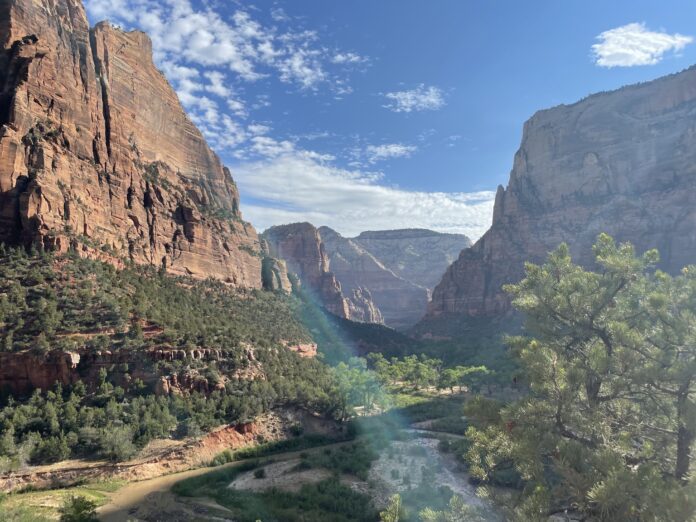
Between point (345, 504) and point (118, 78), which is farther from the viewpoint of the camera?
point (118, 78)

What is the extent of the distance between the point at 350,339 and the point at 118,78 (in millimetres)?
70840

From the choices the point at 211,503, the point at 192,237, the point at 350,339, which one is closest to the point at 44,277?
the point at 211,503

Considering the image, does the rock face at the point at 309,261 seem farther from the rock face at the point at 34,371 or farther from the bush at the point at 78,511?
the bush at the point at 78,511

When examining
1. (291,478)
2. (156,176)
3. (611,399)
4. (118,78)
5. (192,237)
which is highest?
(118,78)

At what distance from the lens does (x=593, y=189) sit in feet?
366

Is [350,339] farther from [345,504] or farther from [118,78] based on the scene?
[345,504]

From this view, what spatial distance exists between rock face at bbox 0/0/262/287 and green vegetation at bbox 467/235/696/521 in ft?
149

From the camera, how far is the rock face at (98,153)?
1671 inches

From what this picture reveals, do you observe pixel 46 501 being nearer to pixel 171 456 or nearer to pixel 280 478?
pixel 171 456

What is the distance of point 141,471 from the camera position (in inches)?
1169

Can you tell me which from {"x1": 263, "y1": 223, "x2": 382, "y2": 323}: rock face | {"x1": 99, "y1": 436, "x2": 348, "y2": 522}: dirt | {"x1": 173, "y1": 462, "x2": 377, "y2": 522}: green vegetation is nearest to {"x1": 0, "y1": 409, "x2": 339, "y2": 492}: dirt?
{"x1": 99, "y1": 436, "x2": 348, "y2": 522}: dirt

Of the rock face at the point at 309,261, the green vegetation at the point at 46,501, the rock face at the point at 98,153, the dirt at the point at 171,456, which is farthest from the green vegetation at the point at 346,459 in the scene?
the rock face at the point at 309,261

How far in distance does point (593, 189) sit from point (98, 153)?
109005 millimetres

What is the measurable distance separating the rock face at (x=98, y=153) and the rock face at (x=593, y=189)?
237 feet
